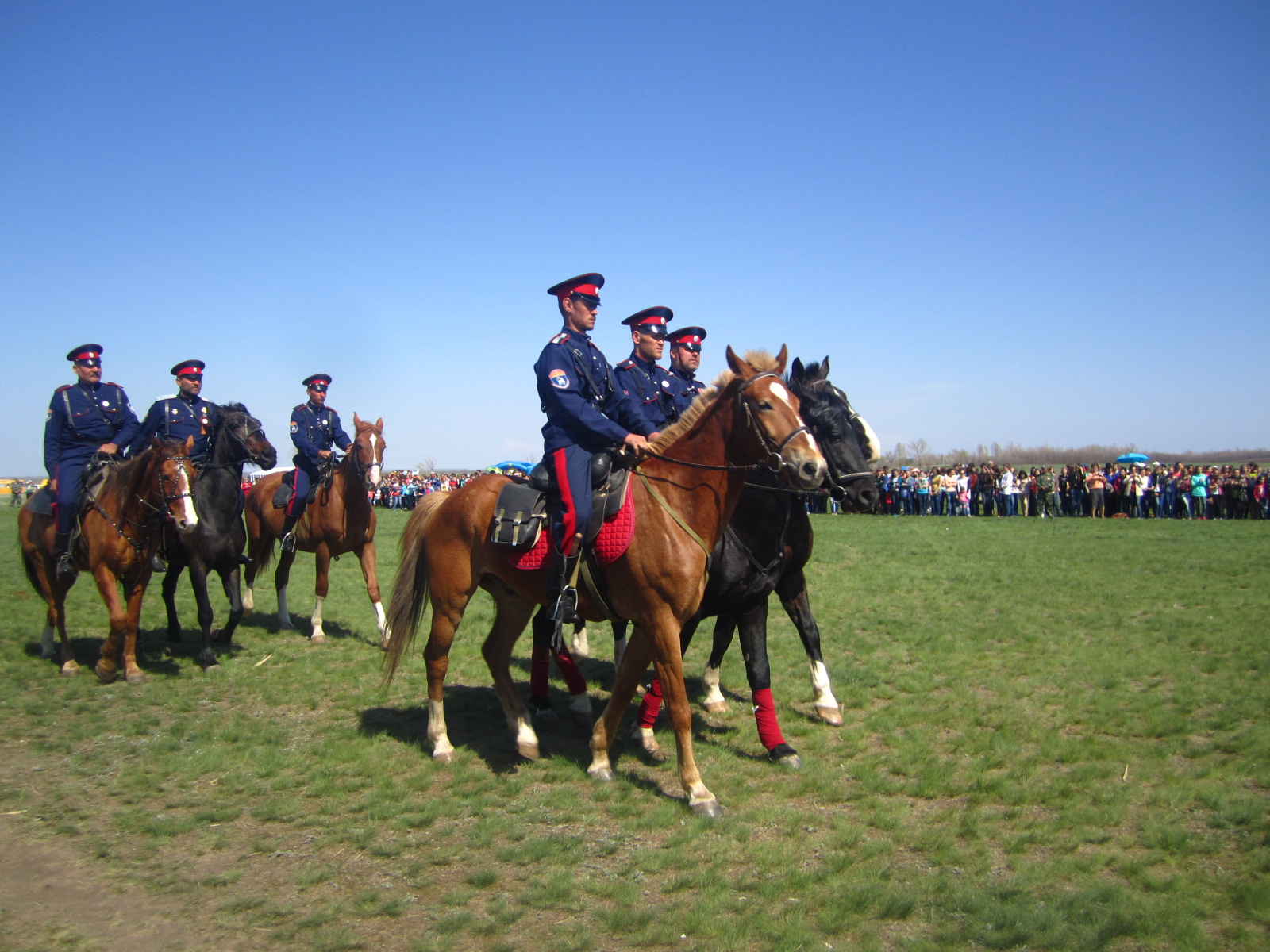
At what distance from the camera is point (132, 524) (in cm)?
932

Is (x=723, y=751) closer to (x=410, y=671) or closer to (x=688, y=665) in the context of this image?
(x=688, y=665)

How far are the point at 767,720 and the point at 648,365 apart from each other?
11.8 feet

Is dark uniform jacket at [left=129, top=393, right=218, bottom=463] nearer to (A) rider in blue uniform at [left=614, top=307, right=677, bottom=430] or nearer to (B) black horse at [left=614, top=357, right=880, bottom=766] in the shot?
(A) rider in blue uniform at [left=614, top=307, right=677, bottom=430]

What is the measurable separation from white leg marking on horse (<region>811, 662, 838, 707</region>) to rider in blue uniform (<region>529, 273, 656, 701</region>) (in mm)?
2661

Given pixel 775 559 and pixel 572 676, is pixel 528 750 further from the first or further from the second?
pixel 775 559

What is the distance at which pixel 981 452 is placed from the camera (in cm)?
13138

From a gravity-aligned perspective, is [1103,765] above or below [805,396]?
below

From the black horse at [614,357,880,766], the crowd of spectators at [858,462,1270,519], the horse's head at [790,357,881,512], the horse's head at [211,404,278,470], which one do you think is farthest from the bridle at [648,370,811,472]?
the crowd of spectators at [858,462,1270,519]

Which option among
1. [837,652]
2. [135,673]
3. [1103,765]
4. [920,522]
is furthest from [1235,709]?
[920,522]

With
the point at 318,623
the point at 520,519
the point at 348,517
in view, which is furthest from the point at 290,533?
the point at 520,519

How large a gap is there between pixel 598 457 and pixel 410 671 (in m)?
5.00

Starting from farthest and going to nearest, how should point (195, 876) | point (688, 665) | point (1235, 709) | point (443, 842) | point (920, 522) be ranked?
point (920, 522), point (688, 665), point (1235, 709), point (443, 842), point (195, 876)

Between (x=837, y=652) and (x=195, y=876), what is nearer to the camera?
(x=195, y=876)

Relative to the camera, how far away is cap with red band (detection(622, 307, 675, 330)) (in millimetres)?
8320
